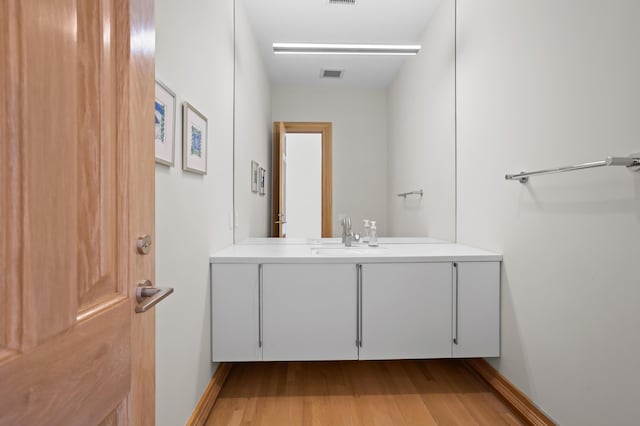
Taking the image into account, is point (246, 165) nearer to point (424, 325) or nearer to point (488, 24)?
point (424, 325)

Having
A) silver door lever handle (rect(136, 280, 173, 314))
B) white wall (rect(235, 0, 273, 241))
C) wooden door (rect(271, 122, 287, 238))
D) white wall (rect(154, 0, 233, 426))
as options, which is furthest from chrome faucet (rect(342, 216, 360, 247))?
silver door lever handle (rect(136, 280, 173, 314))

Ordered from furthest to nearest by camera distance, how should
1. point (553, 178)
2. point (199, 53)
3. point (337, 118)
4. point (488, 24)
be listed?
point (337, 118), point (488, 24), point (199, 53), point (553, 178)

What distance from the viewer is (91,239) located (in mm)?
549

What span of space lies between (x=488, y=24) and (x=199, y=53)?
62.2 inches

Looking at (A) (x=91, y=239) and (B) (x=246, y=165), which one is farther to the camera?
(B) (x=246, y=165)

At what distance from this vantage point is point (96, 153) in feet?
1.83

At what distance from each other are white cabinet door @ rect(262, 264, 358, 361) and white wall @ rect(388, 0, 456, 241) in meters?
0.69

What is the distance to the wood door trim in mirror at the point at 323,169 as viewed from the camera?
2162mm

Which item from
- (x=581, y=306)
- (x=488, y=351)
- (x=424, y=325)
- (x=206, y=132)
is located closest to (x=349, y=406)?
(x=424, y=325)

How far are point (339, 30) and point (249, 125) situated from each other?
2.79ft

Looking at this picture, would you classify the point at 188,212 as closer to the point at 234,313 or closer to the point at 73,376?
the point at 234,313

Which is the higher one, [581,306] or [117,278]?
[117,278]

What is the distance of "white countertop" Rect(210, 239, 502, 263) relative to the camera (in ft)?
5.90

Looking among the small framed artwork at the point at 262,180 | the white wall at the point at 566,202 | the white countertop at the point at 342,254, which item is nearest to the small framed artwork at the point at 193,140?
the white countertop at the point at 342,254
